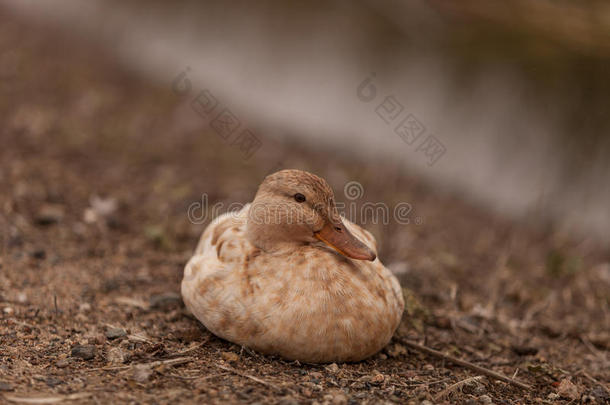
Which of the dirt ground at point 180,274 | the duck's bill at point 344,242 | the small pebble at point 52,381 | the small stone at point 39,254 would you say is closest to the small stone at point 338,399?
the dirt ground at point 180,274

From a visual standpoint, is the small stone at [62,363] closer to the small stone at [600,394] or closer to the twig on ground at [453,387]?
the twig on ground at [453,387]

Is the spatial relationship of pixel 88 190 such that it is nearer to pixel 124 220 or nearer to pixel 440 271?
pixel 124 220

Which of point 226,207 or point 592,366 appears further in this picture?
point 226,207

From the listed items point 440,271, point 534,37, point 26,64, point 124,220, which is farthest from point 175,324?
point 534,37

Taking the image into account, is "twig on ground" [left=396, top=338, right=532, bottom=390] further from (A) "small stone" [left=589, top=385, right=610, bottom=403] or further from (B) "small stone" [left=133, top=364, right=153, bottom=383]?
(B) "small stone" [left=133, top=364, right=153, bottom=383]

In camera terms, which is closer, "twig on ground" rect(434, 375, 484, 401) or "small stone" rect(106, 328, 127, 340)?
"twig on ground" rect(434, 375, 484, 401)

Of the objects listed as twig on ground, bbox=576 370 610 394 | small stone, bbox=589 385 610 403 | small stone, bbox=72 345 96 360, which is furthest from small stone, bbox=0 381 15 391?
twig on ground, bbox=576 370 610 394
